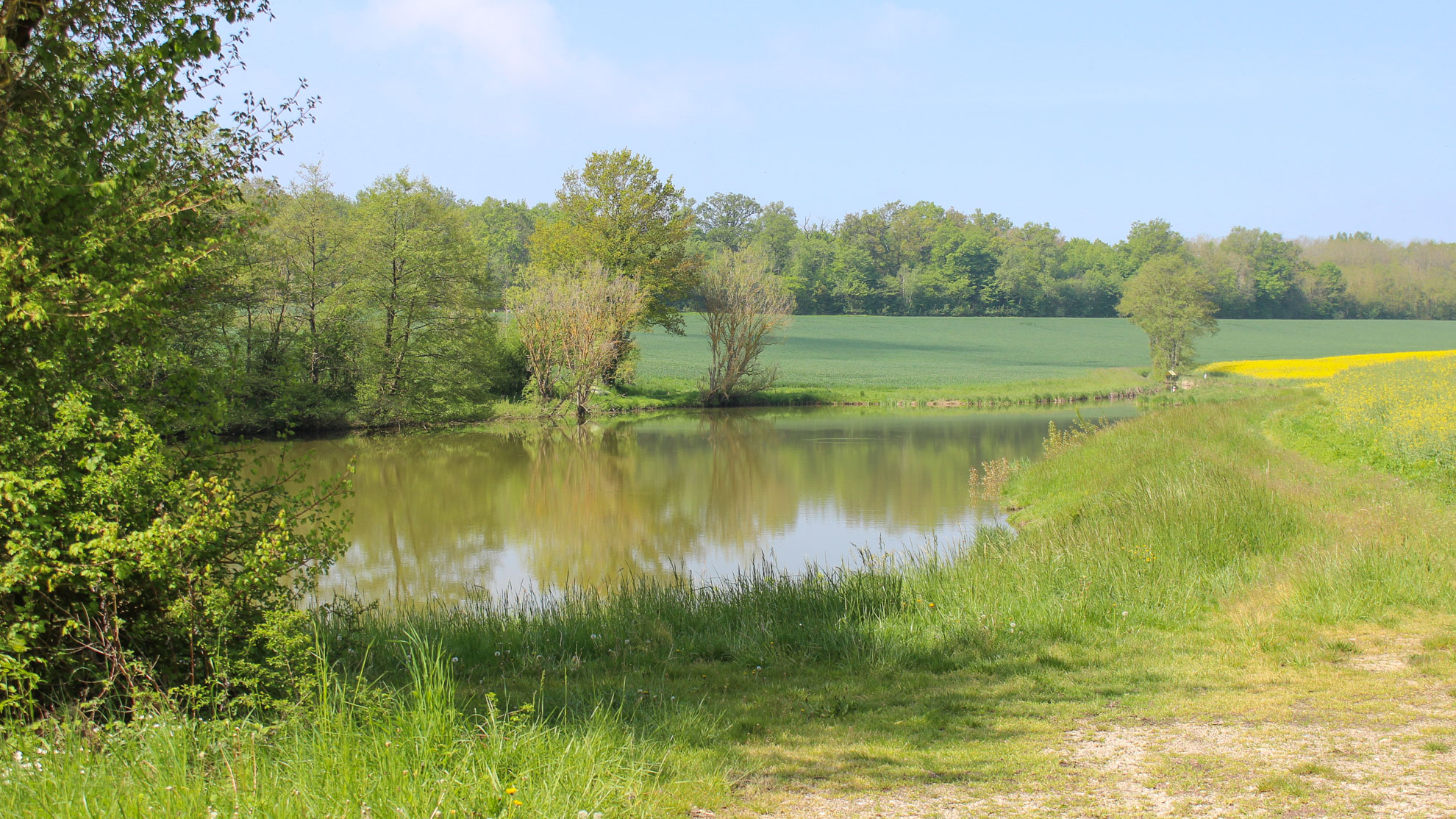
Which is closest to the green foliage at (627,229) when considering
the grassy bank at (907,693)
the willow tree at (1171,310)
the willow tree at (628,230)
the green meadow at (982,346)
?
the willow tree at (628,230)

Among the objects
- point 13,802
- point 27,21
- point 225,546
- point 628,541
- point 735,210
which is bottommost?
point 628,541

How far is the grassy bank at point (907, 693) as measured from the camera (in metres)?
3.63

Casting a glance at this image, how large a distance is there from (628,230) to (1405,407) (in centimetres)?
3260

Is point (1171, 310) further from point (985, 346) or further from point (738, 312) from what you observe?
point (738, 312)

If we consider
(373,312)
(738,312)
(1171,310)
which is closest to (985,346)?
(1171,310)

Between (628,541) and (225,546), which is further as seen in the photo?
(628,541)

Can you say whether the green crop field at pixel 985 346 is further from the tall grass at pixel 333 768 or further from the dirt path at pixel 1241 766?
the tall grass at pixel 333 768

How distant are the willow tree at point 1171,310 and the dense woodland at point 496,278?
2.94 m

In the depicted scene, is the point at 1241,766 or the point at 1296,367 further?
the point at 1296,367

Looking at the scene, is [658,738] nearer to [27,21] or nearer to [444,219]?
[27,21]

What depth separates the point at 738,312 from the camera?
41469mm

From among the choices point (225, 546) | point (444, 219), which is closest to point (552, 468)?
point (444, 219)

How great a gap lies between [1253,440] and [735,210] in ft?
305

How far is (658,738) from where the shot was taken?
4.74 meters
